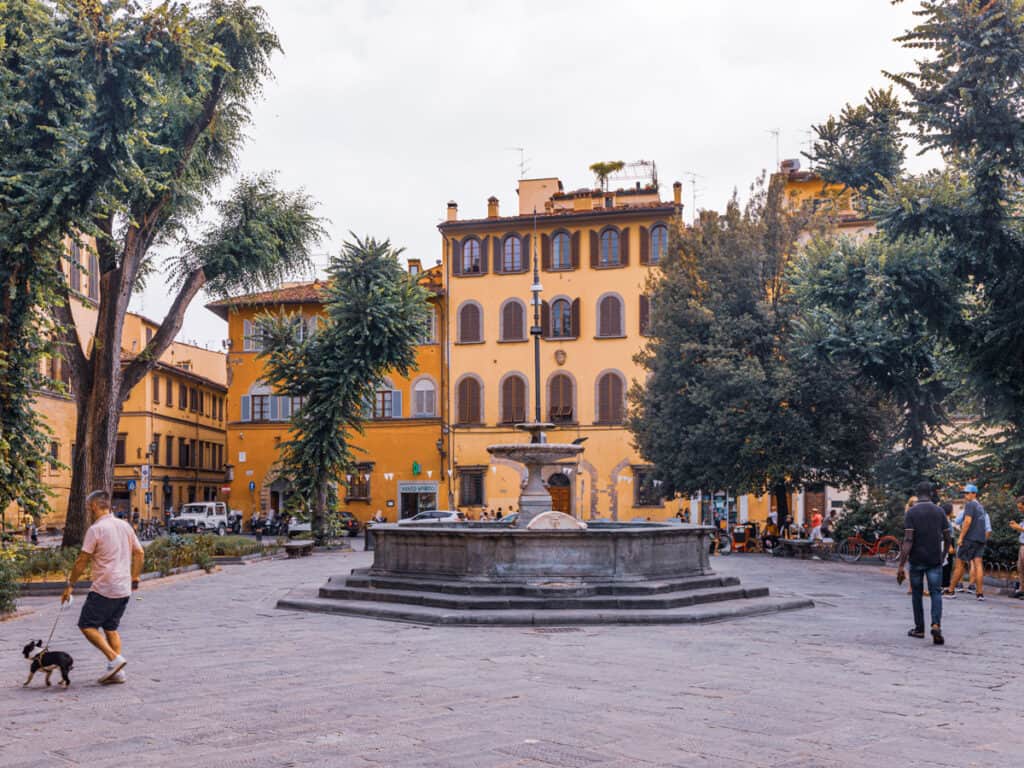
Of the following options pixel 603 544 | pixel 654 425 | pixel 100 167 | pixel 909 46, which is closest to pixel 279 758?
pixel 603 544

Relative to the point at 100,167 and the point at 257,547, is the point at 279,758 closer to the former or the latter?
the point at 100,167

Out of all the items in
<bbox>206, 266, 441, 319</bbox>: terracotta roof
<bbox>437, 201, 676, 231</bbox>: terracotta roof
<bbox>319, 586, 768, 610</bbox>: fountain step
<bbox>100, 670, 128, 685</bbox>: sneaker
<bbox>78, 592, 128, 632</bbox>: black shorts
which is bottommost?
<bbox>100, 670, 128, 685</bbox>: sneaker

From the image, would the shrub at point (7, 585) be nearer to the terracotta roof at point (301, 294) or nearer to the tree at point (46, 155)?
the tree at point (46, 155)

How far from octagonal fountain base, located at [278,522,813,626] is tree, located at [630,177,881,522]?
14436 millimetres

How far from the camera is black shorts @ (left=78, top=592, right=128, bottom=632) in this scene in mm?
8766

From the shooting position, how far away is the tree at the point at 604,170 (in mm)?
50312

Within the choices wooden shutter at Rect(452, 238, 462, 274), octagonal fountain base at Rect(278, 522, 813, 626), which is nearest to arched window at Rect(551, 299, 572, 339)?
wooden shutter at Rect(452, 238, 462, 274)

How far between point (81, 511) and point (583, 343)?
26.9 meters

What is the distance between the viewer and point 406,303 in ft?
108

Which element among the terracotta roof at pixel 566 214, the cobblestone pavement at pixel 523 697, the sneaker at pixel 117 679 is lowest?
the cobblestone pavement at pixel 523 697

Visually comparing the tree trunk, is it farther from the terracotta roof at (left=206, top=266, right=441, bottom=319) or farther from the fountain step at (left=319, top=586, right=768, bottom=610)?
the terracotta roof at (left=206, top=266, right=441, bottom=319)

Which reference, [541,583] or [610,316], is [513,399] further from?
[541,583]

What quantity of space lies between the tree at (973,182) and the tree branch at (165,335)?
15863 millimetres

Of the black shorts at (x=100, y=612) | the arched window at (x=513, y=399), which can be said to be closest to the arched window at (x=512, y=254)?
the arched window at (x=513, y=399)
